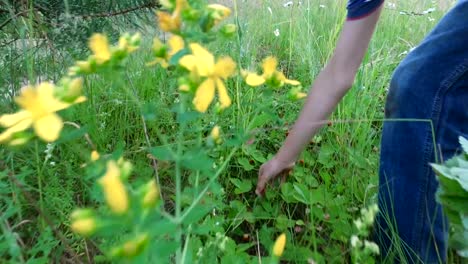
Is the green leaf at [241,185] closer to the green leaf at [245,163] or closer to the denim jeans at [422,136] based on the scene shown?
the green leaf at [245,163]

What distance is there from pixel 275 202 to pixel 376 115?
672mm

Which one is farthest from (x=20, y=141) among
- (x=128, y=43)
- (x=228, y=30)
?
(x=228, y=30)

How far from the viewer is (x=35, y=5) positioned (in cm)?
154

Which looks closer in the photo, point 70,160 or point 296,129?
point 296,129

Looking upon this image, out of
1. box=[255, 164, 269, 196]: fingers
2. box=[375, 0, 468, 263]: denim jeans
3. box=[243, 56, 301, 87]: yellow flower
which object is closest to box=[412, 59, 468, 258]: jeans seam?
box=[375, 0, 468, 263]: denim jeans

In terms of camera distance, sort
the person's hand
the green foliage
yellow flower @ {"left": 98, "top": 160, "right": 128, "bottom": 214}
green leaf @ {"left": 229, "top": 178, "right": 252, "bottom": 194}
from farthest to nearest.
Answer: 1. green leaf @ {"left": 229, "top": 178, "right": 252, "bottom": 194}
2. the person's hand
3. the green foliage
4. yellow flower @ {"left": 98, "top": 160, "right": 128, "bottom": 214}

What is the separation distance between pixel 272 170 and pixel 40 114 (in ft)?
2.85

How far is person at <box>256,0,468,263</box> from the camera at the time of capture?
1.31 metres

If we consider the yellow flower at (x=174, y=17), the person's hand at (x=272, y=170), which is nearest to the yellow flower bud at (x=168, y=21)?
the yellow flower at (x=174, y=17)

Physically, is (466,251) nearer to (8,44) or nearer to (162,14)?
(162,14)

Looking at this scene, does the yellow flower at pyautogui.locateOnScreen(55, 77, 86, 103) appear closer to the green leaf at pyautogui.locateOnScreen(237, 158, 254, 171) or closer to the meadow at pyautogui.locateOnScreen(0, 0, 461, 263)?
the meadow at pyautogui.locateOnScreen(0, 0, 461, 263)

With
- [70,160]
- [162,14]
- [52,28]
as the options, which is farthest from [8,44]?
[162,14]

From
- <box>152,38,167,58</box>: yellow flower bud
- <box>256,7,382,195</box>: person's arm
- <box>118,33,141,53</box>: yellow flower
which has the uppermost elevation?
<box>118,33,141,53</box>: yellow flower

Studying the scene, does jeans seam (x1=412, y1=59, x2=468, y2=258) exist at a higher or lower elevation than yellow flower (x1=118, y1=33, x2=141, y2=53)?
lower
